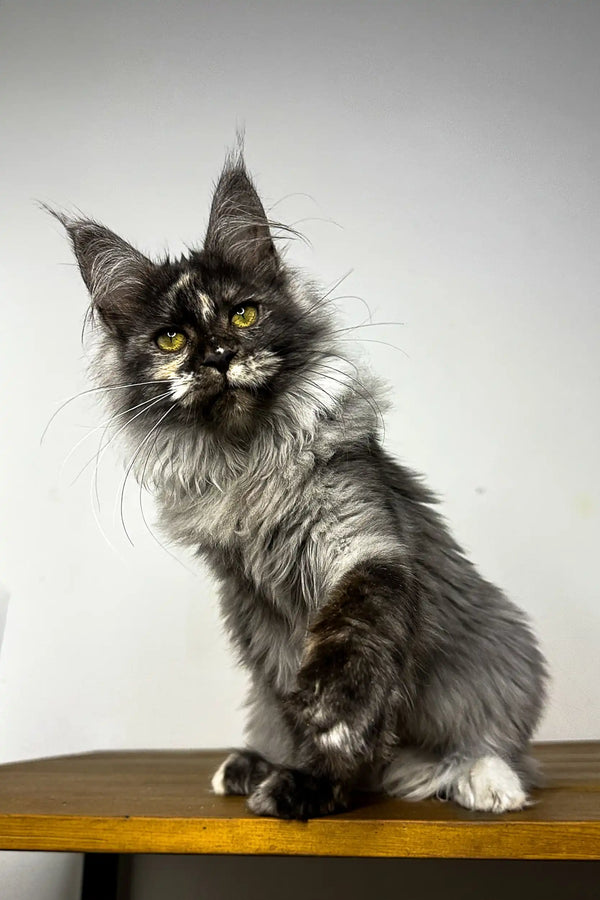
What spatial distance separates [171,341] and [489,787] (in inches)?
30.5

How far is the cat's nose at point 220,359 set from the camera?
3.78ft

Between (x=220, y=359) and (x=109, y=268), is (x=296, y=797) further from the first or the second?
(x=109, y=268)

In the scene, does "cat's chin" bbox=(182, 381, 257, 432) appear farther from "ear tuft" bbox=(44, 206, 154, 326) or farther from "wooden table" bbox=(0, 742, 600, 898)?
"wooden table" bbox=(0, 742, 600, 898)

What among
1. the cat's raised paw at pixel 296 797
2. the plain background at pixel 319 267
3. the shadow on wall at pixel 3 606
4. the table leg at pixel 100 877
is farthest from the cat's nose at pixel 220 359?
the shadow on wall at pixel 3 606

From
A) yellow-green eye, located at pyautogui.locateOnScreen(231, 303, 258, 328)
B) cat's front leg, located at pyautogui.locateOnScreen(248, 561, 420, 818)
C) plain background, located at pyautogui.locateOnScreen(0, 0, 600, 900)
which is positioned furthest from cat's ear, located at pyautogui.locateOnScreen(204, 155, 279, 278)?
plain background, located at pyautogui.locateOnScreen(0, 0, 600, 900)

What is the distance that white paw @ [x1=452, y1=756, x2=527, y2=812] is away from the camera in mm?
1041

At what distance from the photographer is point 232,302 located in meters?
1.23

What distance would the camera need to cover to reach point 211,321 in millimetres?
1204

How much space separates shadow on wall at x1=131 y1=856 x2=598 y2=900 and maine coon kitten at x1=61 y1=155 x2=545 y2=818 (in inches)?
28.9

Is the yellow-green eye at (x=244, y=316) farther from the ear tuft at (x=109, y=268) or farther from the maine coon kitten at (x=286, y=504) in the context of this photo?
the ear tuft at (x=109, y=268)

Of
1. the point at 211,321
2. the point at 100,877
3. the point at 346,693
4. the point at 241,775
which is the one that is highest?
the point at 211,321

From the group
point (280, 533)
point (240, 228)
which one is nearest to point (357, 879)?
point (280, 533)

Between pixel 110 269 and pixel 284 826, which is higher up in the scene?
pixel 110 269

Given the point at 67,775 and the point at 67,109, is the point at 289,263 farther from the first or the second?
the point at 67,109
